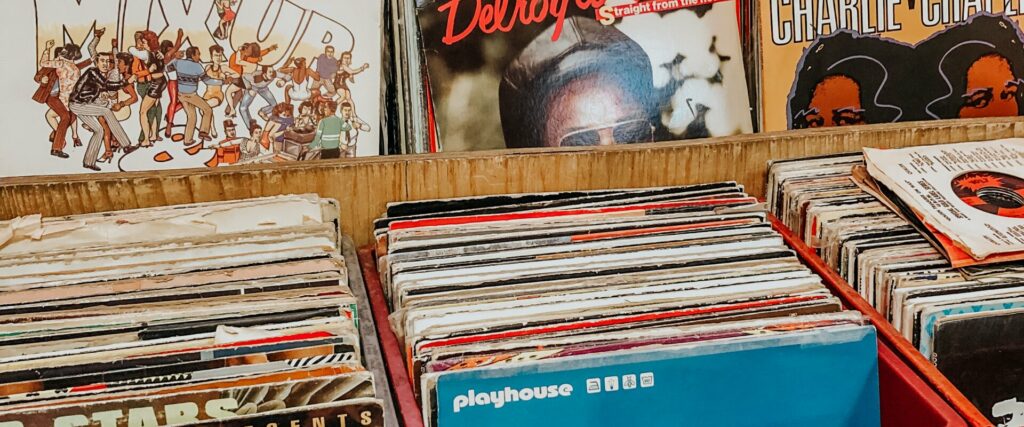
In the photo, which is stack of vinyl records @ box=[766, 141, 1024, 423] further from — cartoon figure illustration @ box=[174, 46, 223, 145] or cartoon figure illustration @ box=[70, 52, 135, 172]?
cartoon figure illustration @ box=[70, 52, 135, 172]

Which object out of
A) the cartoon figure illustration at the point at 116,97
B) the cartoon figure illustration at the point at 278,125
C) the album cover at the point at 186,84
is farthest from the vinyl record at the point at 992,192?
the cartoon figure illustration at the point at 116,97

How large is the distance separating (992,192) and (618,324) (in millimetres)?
699

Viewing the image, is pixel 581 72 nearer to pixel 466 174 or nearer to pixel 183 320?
pixel 466 174

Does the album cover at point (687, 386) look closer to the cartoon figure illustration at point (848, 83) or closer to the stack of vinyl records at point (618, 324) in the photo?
the stack of vinyl records at point (618, 324)

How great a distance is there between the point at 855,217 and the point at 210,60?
1.02 m

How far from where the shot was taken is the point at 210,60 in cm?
136

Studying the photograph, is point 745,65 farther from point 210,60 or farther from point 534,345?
point 210,60

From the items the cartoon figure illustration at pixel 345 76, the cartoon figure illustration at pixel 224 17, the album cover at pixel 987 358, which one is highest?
the cartoon figure illustration at pixel 224 17

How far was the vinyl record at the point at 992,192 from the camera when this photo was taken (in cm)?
135

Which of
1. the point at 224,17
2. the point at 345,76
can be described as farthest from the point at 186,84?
the point at 345,76

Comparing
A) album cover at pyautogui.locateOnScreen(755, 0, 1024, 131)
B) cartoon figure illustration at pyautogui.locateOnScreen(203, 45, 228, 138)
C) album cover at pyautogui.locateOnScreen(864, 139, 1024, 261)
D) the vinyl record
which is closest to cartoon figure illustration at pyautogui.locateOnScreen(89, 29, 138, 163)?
cartoon figure illustration at pyautogui.locateOnScreen(203, 45, 228, 138)

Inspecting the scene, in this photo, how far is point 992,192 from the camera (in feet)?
4.54

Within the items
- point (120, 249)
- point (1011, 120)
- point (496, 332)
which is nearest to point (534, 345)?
point (496, 332)

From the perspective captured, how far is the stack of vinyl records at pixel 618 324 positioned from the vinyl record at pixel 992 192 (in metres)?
0.33
